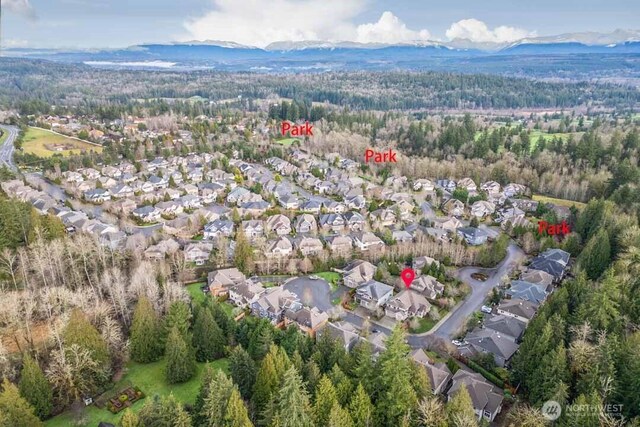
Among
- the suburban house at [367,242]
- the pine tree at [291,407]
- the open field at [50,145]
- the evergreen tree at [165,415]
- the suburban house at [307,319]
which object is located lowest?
the suburban house at [307,319]

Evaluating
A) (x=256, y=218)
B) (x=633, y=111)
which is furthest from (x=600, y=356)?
(x=633, y=111)

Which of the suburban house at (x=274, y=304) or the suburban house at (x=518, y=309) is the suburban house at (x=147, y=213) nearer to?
the suburban house at (x=274, y=304)

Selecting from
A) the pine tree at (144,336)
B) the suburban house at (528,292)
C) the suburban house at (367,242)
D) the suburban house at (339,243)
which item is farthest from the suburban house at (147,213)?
the suburban house at (528,292)

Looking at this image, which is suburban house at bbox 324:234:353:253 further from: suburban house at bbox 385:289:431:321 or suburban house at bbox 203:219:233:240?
suburban house at bbox 203:219:233:240

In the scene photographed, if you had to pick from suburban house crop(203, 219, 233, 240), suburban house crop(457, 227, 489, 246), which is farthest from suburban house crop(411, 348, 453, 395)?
suburban house crop(203, 219, 233, 240)

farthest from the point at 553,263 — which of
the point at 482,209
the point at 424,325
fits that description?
the point at 424,325
